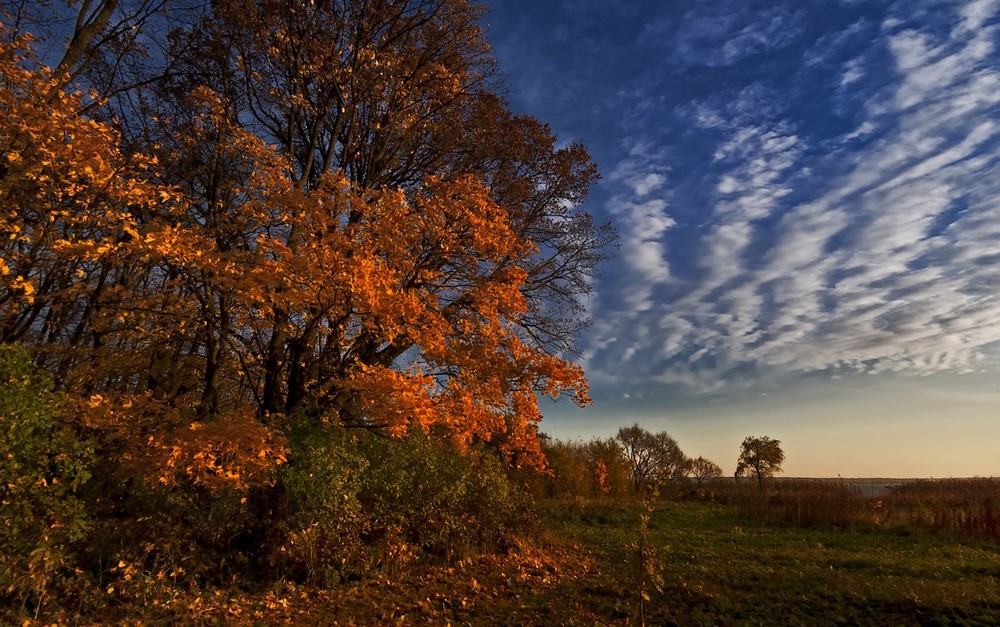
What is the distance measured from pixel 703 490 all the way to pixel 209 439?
93.1ft

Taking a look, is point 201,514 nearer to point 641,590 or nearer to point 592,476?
point 641,590

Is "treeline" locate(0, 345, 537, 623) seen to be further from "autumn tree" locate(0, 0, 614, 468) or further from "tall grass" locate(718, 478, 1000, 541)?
"tall grass" locate(718, 478, 1000, 541)

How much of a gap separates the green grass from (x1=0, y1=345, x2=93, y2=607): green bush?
284 inches

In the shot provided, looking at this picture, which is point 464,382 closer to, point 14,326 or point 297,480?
point 297,480

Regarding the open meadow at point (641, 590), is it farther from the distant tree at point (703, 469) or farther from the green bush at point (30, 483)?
the distant tree at point (703, 469)

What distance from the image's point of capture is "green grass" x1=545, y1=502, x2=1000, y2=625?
771 centimetres

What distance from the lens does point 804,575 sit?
32.3 ft

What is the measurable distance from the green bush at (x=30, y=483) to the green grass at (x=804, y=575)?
7206 millimetres

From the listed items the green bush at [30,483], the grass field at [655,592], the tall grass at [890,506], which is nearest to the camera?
the green bush at [30,483]

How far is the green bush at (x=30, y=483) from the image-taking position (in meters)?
5.81

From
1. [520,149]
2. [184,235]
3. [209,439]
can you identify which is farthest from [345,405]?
[520,149]

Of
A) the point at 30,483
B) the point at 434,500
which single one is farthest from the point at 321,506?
A: the point at 30,483

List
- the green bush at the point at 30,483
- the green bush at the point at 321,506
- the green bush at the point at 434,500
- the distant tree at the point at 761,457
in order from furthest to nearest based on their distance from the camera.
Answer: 1. the distant tree at the point at 761,457
2. the green bush at the point at 434,500
3. the green bush at the point at 321,506
4. the green bush at the point at 30,483

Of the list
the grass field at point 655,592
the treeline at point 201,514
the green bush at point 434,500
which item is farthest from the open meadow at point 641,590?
the green bush at point 434,500
